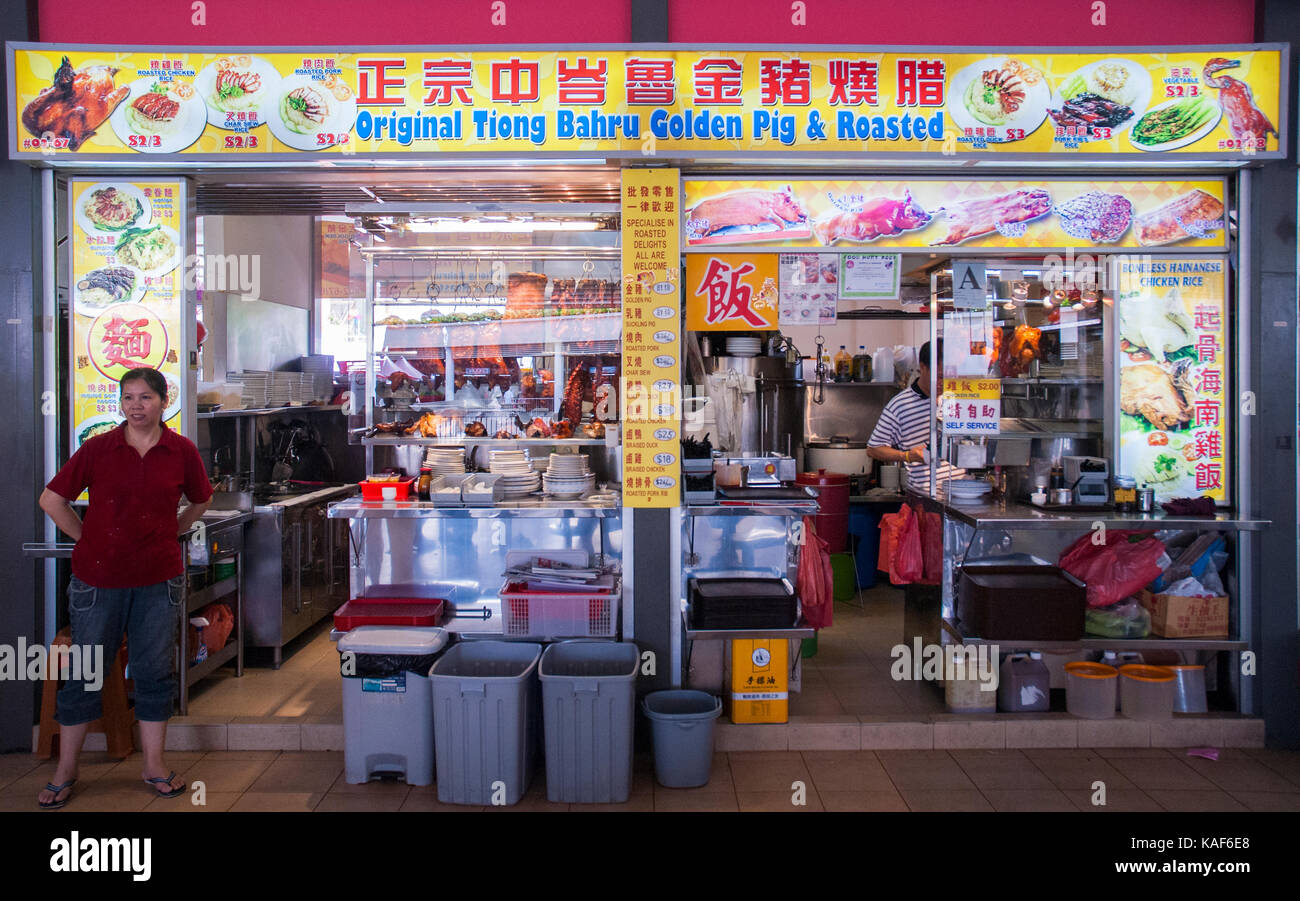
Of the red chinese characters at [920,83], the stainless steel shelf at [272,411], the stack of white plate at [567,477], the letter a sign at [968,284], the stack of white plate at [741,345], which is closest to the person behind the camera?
the red chinese characters at [920,83]

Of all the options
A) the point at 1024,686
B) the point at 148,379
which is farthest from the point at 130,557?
the point at 1024,686

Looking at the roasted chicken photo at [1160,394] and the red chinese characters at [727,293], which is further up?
the red chinese characters at [727,293]

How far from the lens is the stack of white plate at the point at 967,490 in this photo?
5379 millimetres

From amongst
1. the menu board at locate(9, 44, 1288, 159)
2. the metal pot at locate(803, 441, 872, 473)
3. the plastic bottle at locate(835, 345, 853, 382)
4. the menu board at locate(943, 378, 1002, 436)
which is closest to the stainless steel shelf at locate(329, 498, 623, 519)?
the menu board at locate(9, 44, 1288, 159)

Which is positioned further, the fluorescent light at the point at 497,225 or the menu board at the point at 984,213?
the fluorescent light at the point at 497,225

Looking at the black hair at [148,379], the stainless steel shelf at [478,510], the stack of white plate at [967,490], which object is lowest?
the stainless steel shelf at [478,510]

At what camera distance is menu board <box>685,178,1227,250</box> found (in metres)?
5.04

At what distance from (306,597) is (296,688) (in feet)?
3.67

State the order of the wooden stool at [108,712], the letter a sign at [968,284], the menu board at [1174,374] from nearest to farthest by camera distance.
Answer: the wooden stool at [108,712] → the menu board at [1174,374] → the letter a sign at [968,284]

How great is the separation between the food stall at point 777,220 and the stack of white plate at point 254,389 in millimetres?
1832

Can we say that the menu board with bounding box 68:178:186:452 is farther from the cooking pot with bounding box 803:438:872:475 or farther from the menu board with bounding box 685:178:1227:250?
the cooking pot with bounding box 803:438:872:475

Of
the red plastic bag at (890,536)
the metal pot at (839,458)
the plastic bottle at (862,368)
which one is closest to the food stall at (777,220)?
the red plastic bag at (890,536)

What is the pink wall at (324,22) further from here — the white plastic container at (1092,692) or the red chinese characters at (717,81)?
the white plastic container at (1092,692)

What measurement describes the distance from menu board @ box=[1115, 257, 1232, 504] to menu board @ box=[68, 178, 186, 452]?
543 centimetres
